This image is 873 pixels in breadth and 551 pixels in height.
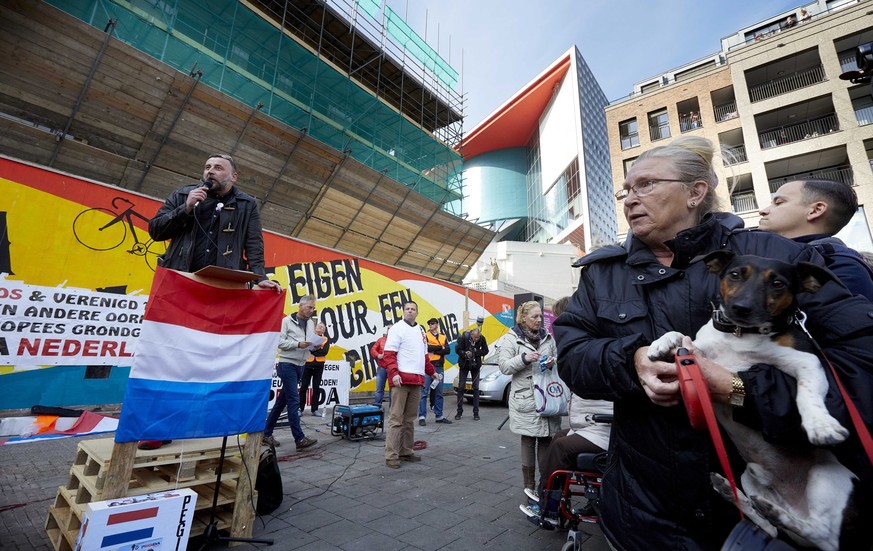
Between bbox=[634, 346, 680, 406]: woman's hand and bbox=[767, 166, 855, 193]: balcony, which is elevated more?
bbox=[767, 166, 855, 193]: balcony

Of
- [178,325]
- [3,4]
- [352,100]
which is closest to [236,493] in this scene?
[178,325]

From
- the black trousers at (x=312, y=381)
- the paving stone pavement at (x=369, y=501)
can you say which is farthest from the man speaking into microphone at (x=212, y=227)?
the black trousers at (x=312, y=381)

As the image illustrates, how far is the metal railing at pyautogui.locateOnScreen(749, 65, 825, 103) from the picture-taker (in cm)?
2256

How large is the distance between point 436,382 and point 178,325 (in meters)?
6.61

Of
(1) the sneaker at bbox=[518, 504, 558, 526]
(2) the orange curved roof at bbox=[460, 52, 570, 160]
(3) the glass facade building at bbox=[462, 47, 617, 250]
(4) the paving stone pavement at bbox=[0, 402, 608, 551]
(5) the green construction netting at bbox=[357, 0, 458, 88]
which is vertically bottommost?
(4) the paving stone pavement at bbox=[0, 402, 608, 551]

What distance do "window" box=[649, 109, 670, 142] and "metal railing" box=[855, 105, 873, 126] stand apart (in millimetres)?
9014

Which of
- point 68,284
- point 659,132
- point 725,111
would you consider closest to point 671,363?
point 68,284

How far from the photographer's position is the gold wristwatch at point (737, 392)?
104cm

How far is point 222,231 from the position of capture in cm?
336

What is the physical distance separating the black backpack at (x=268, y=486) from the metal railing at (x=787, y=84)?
3211 centimetres

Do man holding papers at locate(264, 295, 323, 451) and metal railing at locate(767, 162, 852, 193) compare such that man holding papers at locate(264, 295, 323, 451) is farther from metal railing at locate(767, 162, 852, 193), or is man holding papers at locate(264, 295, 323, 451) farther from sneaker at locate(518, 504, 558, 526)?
metal railing at locate(767, 162, 852, 193)

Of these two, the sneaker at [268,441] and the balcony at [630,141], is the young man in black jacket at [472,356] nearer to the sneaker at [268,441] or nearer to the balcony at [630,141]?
the sneaker at [268,441]

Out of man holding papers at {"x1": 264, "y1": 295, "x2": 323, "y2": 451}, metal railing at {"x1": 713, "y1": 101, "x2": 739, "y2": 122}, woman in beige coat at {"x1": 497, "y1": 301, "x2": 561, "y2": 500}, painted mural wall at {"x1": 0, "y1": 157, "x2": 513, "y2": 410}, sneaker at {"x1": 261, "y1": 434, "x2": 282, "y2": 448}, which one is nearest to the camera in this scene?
woman in beige coat at {"x1": 497, "y1": 301, "x2": 561, "y2": 500}

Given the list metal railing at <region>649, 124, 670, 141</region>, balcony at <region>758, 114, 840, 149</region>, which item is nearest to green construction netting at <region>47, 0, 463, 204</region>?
metal railing at <region>649, 124, 670, 141</region>
